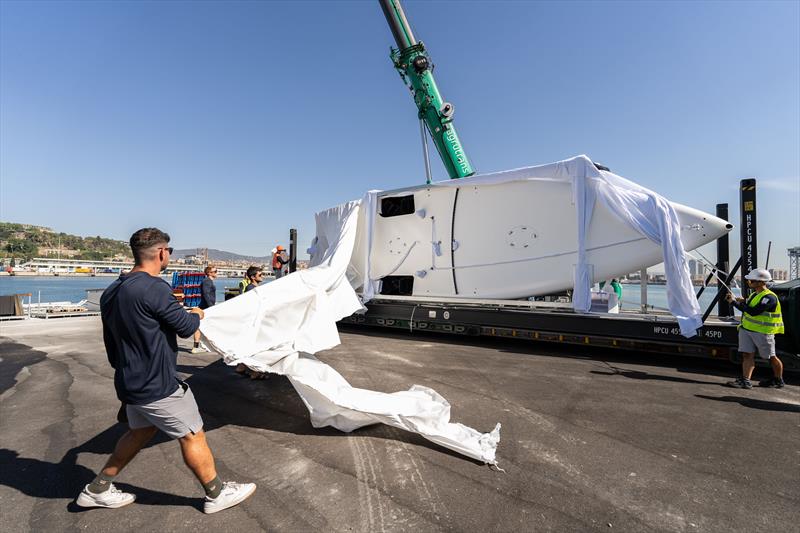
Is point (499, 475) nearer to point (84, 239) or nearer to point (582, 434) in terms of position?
point (582, 434)

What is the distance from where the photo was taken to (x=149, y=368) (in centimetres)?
213

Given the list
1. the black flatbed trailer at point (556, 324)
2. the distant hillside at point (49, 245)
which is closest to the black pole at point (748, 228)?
the black flatbed trailer at point (556, 324)

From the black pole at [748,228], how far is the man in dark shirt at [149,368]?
26.6 ft

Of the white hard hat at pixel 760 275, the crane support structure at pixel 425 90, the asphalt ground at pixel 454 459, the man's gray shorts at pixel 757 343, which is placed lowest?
the asphalt ground at pixel 454 459

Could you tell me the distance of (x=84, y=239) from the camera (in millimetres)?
145500

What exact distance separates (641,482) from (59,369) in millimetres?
8082

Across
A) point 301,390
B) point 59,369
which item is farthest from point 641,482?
point 59,369

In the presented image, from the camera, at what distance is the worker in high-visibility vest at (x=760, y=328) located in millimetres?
4680

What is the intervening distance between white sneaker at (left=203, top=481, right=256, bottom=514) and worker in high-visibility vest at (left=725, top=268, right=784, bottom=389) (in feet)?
19.6

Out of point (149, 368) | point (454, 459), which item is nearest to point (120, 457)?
point (149, 368)

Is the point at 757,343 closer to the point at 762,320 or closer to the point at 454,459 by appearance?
the point at 762,320

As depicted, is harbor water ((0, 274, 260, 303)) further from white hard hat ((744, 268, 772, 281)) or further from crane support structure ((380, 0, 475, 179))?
white hard hat ((744, 268, 772, 281))

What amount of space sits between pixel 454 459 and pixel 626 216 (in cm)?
515

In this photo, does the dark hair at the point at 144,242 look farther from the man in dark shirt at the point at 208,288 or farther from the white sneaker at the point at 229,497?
the man in dark shirt at the point at 208,288
